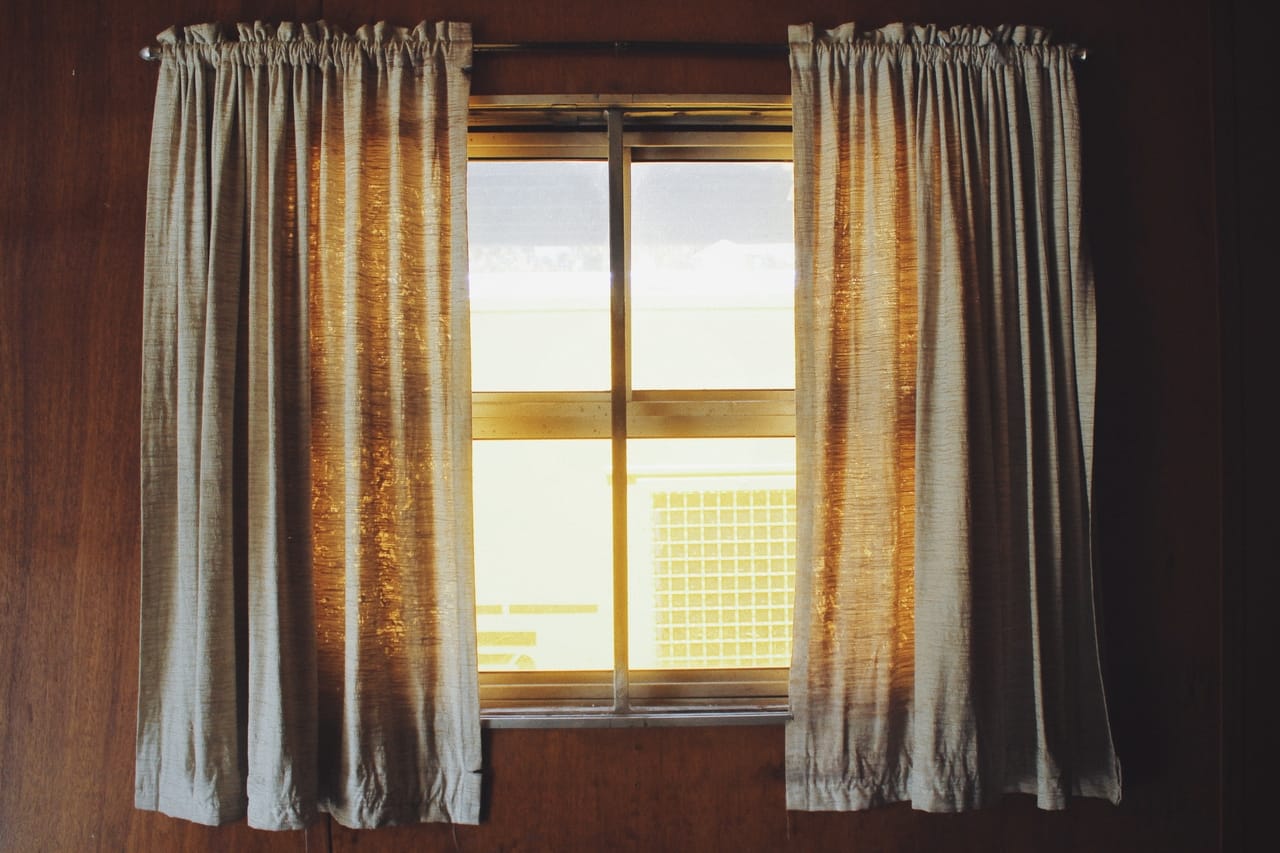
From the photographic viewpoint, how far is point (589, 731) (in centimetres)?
155

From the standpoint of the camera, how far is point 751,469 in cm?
166

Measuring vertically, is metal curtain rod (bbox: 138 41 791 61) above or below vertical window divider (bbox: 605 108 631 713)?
above

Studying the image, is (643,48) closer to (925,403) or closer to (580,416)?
(580,416)

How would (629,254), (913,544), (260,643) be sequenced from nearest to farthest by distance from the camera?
(260,643)
(913,544)
(629,254)

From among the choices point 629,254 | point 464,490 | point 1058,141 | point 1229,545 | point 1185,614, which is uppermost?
point 1058,141

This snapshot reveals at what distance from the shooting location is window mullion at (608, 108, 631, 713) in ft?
5.14

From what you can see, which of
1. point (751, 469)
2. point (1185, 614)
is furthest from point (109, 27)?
point (1185, 614)

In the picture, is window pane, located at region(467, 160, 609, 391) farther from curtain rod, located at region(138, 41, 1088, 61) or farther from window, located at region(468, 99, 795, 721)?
curtain rod, located at region(138, 41, 1088, 61)

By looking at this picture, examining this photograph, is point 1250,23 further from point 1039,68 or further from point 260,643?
point 260,643

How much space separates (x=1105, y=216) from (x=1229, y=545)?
87 centimetres

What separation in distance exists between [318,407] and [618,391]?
2.28 ft

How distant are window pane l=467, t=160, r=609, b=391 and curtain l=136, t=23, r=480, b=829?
A: 0.17 meters

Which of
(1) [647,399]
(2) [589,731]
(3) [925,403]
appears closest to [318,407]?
(1) [647,399]

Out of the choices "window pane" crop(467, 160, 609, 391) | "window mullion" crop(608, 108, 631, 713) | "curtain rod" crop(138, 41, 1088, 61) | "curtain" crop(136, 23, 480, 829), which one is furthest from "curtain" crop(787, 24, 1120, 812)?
"curtain" crop(136, 23, 480, 829)
